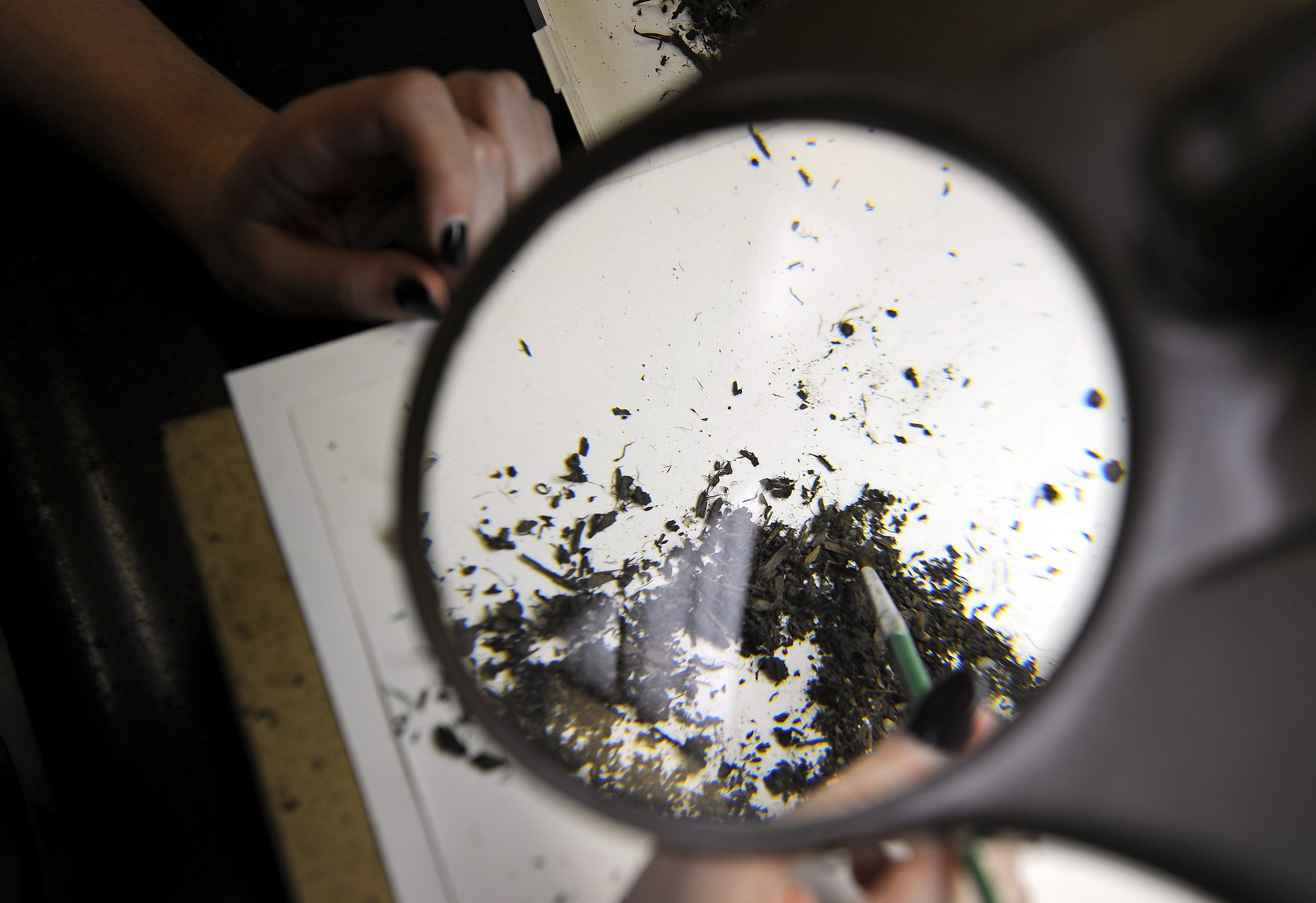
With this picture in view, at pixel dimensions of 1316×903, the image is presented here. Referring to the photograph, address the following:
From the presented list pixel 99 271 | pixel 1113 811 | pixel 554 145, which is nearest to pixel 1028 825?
pixel 1113 811

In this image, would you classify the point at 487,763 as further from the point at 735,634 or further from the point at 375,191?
the point at 375,191

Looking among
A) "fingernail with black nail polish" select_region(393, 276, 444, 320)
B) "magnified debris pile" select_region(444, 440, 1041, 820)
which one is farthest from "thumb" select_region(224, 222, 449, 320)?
"magnified debris pile" select_region(444, 440, 1041, 820)

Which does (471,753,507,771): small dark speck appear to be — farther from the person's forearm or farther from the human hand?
the person's forearm

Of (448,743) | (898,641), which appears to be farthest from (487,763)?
(898,641)

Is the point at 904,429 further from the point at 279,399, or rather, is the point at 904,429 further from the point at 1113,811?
the point at 279,399

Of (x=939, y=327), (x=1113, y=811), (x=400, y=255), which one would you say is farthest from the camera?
(x=939, y=327)

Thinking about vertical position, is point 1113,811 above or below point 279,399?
below
